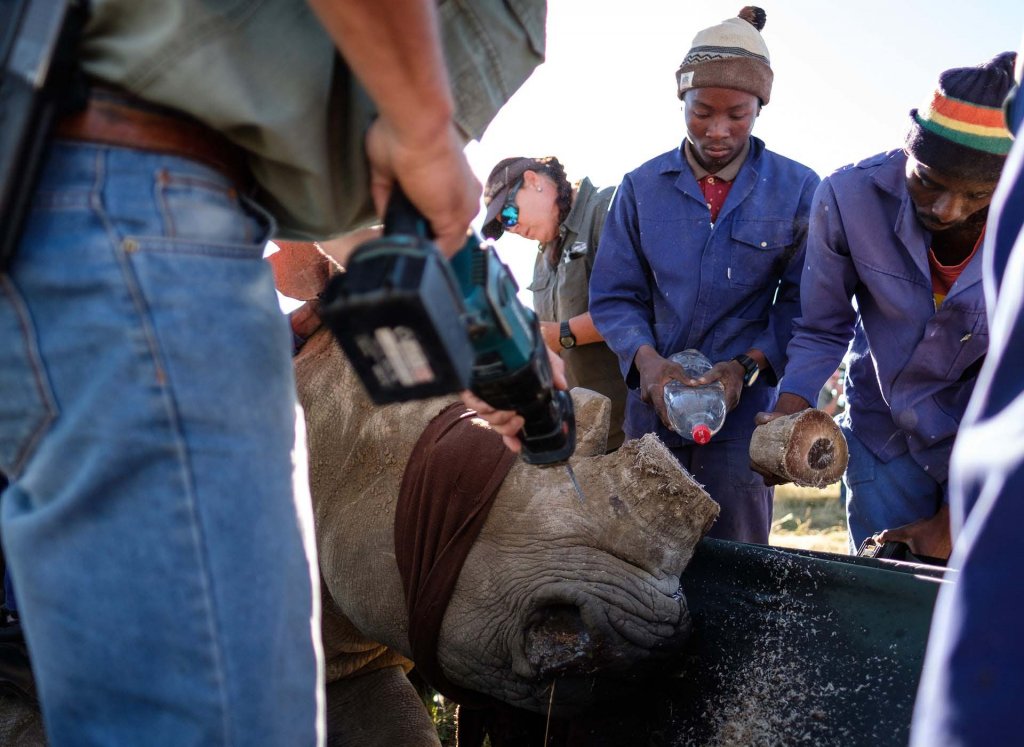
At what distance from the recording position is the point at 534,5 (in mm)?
1799

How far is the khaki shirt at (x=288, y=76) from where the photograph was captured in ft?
4.52

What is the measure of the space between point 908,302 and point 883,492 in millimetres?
765

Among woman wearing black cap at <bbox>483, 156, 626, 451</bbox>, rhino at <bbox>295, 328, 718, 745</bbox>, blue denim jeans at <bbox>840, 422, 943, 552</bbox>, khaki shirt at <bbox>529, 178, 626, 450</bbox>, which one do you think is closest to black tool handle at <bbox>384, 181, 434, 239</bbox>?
rhino at <bbox>295, 328, 718, 745</bbox>

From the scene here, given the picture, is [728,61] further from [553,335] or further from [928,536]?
[928,536]

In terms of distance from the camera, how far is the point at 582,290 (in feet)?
17.3

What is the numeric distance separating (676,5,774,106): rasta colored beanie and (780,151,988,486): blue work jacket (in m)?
0.72

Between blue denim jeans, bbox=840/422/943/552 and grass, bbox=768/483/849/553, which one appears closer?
blue denim jeans, bbox=840/422/943/552

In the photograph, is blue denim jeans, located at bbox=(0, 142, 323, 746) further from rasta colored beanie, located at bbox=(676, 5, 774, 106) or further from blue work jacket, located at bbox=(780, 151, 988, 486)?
rasta colored beanie, located at bbox=(676, 5, 774, 106)

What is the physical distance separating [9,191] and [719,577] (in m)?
2.16

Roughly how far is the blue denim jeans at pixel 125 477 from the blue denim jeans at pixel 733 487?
3.06 metres

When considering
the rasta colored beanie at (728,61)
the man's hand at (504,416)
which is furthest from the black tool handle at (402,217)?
the rasta colored beanie at (728,61)

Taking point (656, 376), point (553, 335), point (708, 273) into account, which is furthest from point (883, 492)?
point (553, 335)

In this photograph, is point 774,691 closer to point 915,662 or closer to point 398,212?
point 915,662

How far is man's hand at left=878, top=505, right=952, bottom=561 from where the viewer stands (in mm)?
3658
